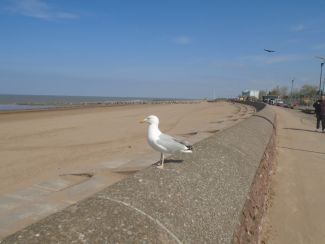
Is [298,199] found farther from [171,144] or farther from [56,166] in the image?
[56,166]

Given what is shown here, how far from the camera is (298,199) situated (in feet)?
26.3

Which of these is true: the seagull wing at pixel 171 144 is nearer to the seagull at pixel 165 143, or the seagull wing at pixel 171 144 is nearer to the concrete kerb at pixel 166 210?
the seagull at pixel 165 143

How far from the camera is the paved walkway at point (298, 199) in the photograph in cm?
625

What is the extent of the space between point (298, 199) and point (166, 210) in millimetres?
6070

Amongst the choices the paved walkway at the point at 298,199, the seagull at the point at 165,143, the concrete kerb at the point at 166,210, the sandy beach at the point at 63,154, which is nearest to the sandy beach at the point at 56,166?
the sandy beach at the point at 63,154

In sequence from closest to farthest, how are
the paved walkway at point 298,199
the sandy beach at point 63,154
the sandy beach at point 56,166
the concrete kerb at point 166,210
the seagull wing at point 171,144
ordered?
the concrete kerb at point 166,210 < the seagull wing at point 171,144 < the sandy beach at point 56,166 < the paved walkway at point 298,199 < the sandy beach at point 63,154

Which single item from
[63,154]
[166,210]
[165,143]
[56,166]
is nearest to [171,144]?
[165,143]

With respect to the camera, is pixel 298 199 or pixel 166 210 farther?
pixel 298 199

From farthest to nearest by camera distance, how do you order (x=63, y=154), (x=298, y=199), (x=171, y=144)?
1. (x=63, y=154)
2. (x=298, y=199)
3. (x=171, y=144)

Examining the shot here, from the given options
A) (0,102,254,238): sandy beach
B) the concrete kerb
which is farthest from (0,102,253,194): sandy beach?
the concrete kerb

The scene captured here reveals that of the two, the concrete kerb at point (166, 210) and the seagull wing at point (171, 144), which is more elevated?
the seagull wing at point (171, 144)

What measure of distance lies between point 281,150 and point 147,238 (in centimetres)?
1264

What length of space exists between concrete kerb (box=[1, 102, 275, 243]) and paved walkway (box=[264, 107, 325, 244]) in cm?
187

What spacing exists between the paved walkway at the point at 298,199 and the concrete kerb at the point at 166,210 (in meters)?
1.87
